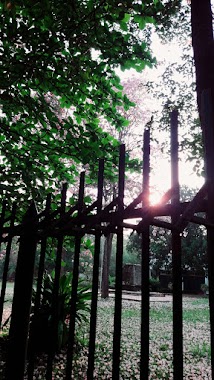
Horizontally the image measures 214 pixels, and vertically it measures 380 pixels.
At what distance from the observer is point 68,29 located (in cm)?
330

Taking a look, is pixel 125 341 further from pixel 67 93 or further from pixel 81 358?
pixel 67 93

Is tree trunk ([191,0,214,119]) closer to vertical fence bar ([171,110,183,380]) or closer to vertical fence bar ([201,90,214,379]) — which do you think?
vertical fence bar ([201,90,214,379])

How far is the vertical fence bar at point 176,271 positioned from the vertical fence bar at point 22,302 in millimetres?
1305

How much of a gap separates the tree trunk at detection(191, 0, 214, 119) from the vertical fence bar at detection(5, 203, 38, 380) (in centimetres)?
188

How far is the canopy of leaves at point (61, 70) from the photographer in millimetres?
3201

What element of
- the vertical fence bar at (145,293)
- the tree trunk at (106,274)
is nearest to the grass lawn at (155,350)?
the vertical fence bar at (145,293)

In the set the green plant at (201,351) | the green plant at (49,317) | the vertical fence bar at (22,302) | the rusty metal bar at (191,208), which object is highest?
the rusty metal bar at (191,208)

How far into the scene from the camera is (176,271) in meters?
1.35

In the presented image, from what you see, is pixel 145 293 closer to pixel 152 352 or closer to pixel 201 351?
pixel 152 352

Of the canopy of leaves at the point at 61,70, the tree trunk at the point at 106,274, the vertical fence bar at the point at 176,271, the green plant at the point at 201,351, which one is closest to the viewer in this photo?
the vertical fence bar at the point at 176,271

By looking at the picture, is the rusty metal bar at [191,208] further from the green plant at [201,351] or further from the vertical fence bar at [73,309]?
the green plant at [201,351]

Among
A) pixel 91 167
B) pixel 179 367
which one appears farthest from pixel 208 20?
pixel 179 367

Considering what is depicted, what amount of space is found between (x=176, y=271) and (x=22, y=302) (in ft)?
4.63

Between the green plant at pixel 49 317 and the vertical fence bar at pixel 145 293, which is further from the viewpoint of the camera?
the green plant at pixel 49 317
